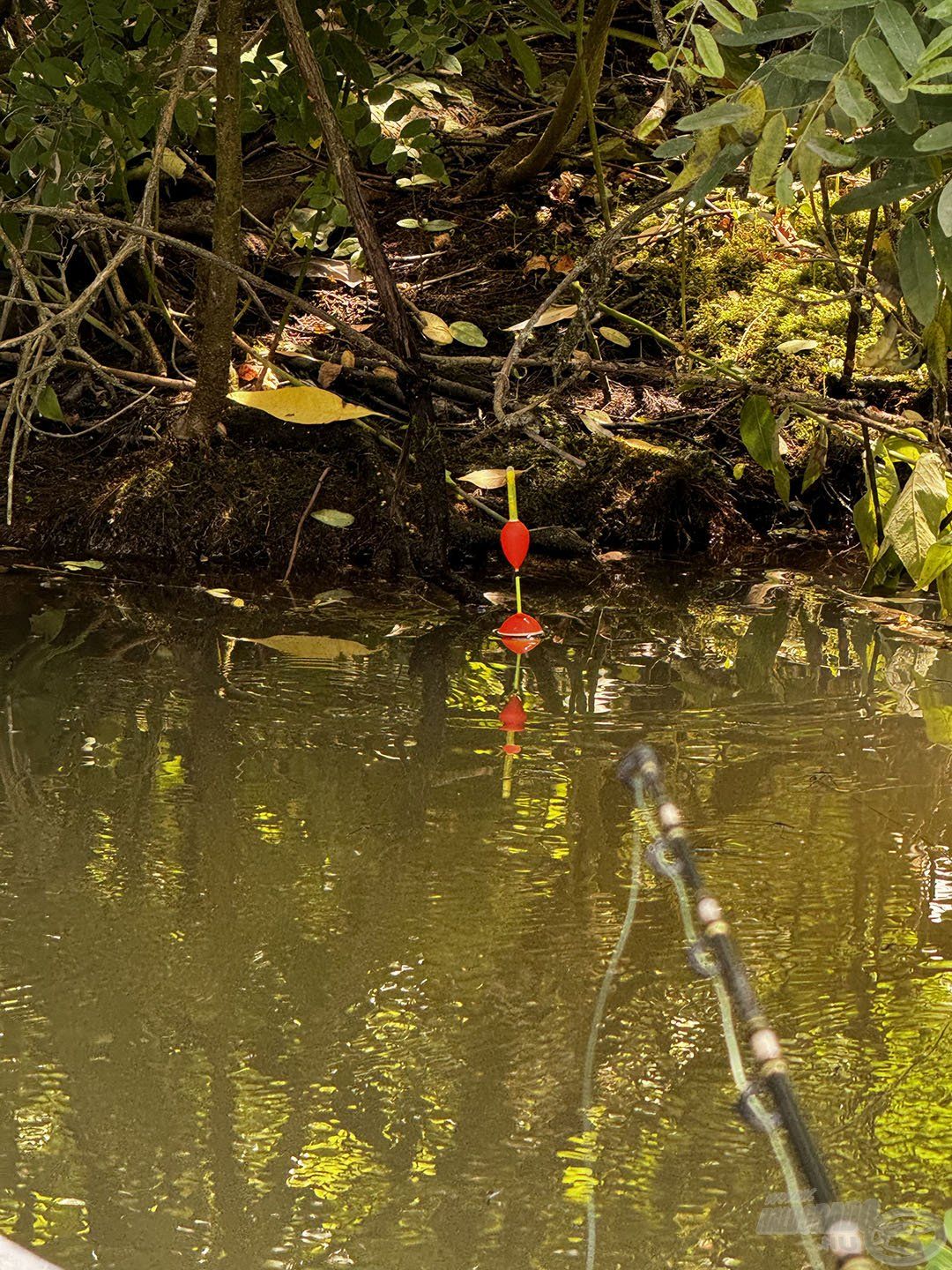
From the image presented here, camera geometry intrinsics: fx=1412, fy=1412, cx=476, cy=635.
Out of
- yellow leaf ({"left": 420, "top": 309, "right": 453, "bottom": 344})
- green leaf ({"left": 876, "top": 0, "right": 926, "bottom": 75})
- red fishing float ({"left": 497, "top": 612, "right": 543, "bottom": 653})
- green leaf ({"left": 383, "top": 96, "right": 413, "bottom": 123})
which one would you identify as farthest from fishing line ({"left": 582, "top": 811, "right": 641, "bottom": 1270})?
yellow leaf ({"left": 420, "top": 309, "right": 453, "bottom": 344})

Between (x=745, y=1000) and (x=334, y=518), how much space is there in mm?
2081

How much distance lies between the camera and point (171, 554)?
3498 millimetres

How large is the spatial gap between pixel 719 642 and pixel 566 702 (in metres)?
0.50

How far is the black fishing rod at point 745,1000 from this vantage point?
46.9 inches

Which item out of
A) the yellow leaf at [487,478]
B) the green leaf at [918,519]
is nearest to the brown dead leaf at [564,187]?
the yellow leaf at [487,478]

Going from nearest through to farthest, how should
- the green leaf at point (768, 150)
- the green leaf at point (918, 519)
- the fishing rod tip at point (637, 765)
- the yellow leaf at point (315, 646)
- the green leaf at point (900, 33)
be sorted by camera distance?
1. the green leaf at point (900, 33)
2. the green leaf at point (768, 150)
3. the fishing rod tip at point (637, 765)
4. the green leaf at point (918, 519)
5. the yellow leaf at point (315, 646)

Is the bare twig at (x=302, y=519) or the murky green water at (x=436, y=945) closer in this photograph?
the murky green water at (x=436, y=945)

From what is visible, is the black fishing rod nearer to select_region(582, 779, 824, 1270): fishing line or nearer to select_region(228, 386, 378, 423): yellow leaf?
select_region(582, 779, 824, 1270): fishing line

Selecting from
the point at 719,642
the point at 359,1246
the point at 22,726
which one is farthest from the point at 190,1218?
the point at 719,642

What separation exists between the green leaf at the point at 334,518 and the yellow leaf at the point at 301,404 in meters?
0.28

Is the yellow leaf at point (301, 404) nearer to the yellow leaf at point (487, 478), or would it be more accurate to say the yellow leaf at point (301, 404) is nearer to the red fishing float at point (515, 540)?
the yellow leaf at point (487, 478)

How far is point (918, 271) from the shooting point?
1.64 meters

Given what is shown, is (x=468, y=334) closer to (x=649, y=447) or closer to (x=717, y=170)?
(x=649, y=447)

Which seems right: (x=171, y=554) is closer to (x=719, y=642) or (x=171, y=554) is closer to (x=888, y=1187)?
(x=719, y=642)
